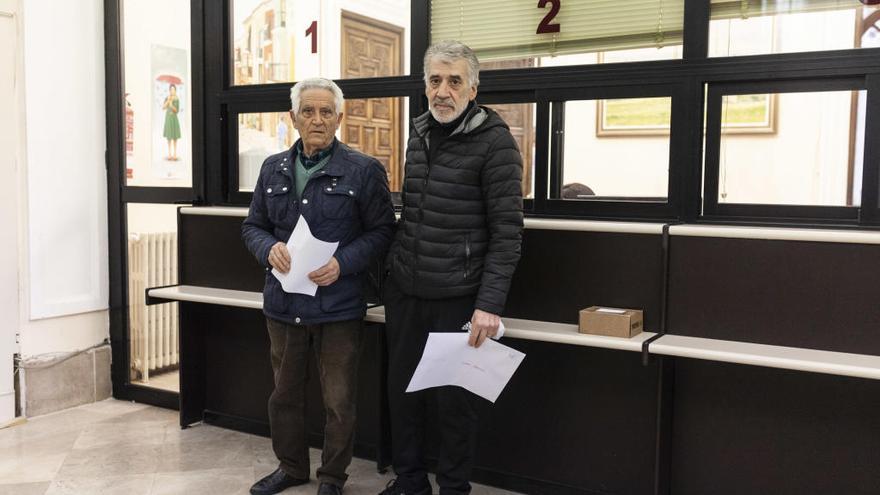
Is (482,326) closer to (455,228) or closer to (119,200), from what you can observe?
(455,228)

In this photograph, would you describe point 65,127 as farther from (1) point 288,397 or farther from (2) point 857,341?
(2) point 857,341

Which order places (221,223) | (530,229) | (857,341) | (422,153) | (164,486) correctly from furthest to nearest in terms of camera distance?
(221,223), (164,486), (530,229), (422,153), (857,341)

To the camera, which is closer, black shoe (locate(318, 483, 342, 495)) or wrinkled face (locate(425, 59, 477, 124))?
wrinkled face (locate(425, 59, 477, 124))

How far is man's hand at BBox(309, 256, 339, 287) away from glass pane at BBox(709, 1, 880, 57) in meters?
1.44

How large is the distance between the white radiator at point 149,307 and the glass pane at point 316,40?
40.7 inches

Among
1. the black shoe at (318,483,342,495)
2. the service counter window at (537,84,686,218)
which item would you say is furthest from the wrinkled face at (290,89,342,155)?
the black shoe at (318,483,342,495)

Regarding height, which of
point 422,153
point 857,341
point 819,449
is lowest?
point 819,449

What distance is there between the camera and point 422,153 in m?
2.61

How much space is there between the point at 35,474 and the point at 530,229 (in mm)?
2147

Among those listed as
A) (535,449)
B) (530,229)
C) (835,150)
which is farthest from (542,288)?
(835,150)

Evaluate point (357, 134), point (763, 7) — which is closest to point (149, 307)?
point (357, 134)

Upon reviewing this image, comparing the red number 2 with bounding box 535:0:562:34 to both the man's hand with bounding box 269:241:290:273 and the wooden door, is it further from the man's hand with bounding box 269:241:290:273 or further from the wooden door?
the man's hand with bounding box 269:241:290:273

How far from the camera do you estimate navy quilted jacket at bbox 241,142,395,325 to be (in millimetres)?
2738

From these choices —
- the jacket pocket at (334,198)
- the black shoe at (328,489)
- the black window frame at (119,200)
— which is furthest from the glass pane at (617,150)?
the black window frame at (119,200)
